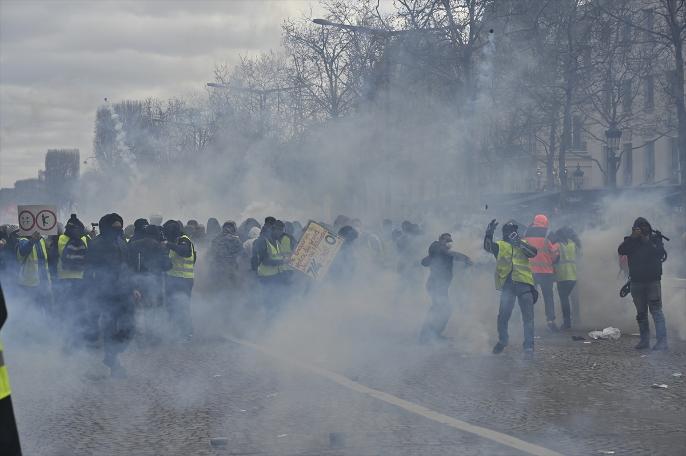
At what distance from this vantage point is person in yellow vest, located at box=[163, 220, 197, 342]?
49.3 ft

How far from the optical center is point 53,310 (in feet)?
50.1

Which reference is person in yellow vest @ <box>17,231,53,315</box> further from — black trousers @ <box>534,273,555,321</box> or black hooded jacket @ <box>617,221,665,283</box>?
black hooded jacket @ <box>617,221,665,283</box>

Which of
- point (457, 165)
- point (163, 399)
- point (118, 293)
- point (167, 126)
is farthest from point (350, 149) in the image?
point (167, 126)

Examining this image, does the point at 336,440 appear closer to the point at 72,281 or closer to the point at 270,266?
the point at 72,281

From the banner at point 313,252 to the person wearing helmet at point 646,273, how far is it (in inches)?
197

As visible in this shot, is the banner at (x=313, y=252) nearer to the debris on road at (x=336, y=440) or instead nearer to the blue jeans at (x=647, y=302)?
the blue jeans at (x=647, y=302)

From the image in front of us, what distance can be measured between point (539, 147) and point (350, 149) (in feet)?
33.0

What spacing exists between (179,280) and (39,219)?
5592mm

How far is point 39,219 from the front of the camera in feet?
64.4

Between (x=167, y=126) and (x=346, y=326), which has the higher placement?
(x=167, y=126)

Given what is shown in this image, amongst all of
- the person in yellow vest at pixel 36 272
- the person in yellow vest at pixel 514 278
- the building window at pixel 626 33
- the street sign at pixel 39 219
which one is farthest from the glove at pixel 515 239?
the building window at pixel 626 33

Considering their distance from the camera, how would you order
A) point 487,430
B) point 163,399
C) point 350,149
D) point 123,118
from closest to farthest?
1. point 487,430
2. point 163,399
3. point 350,149
4. point 123,118

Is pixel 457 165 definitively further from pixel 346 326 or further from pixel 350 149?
pixel 346 326

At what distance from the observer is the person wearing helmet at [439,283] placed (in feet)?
45.1
